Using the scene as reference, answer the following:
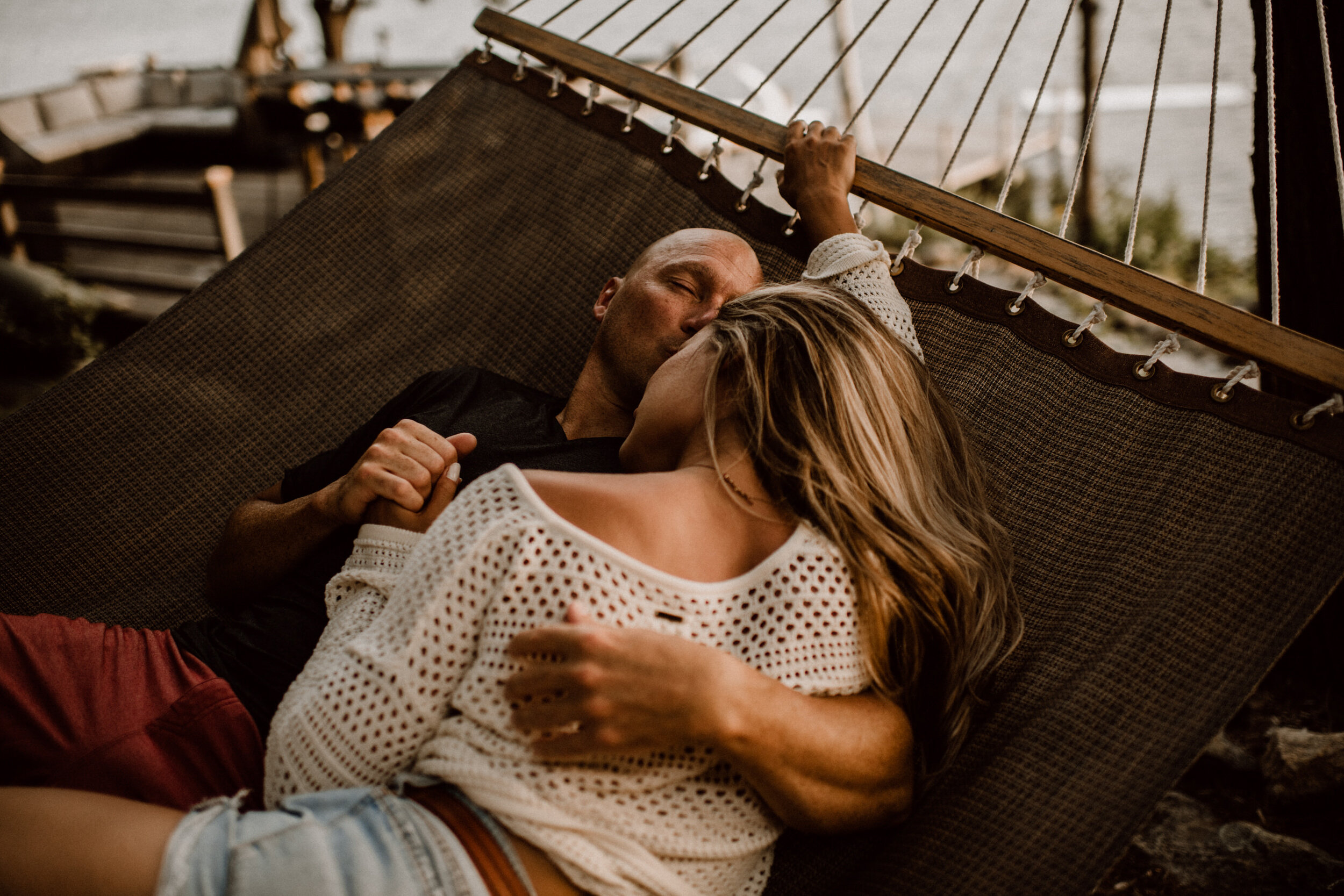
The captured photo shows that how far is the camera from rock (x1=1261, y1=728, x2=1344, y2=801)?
1.48 metres

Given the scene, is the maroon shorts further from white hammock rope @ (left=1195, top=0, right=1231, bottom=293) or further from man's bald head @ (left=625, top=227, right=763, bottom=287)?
white hammock rope @ (left=1195, top=0, right=1231, bottom=293)

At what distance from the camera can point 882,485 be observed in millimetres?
948

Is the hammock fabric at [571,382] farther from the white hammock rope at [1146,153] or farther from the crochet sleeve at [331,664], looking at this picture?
the crochet sleeve at [331,664]

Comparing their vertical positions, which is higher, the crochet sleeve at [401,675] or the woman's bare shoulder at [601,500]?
the woman's bare shoulder at [601,500]

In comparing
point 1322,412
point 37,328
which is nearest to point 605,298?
point 1322,412

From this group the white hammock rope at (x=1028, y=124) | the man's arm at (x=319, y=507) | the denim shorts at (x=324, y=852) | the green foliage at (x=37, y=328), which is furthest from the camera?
the green foliage at (x=37, y=328)

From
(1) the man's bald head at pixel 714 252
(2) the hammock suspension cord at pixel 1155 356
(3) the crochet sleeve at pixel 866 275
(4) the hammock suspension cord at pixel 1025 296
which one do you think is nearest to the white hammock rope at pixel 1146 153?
(2) the hammock suspension cord at pixel 1155 356

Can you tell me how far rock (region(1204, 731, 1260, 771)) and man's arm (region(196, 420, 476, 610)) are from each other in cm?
145

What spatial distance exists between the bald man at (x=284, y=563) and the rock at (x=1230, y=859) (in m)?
1.06

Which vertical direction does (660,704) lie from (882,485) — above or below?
below

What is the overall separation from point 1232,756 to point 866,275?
114 cm

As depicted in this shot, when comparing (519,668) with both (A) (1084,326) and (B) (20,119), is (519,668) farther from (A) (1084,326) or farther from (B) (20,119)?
(B) (20,119)

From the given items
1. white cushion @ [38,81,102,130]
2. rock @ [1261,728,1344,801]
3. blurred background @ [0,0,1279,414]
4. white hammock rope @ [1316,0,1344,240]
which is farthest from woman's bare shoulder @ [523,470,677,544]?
white cushion @ [38,81,102,130]

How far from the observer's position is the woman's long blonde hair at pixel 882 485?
916 mm
